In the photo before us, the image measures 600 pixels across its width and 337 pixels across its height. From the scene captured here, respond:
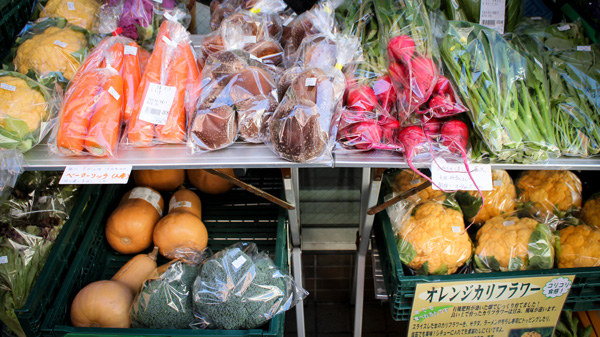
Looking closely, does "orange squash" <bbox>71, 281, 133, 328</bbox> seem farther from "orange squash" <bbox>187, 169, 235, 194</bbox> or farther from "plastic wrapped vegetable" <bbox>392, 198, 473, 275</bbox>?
"plastic wrapped vegetable" <bbox>392, 198, 473, 275</bbox>

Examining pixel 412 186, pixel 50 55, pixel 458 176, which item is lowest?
pixel 412 186

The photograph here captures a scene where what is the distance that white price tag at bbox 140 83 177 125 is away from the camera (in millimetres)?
1399

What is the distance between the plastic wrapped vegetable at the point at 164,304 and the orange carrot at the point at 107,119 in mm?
455

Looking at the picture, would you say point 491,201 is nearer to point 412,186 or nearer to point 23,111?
point 412,186

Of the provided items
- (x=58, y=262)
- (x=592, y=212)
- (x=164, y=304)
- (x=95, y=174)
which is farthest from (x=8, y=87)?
(x=592, y=212)

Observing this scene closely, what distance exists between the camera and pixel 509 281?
148cm

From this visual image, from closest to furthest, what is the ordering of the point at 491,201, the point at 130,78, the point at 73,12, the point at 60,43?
the point at 130,78, the point at 60,43, the point at 491,201, the point at 73,12

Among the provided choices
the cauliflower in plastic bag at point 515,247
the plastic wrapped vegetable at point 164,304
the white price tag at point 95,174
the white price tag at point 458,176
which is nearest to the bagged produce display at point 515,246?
the cauliflower in plastic bag at point 515,247

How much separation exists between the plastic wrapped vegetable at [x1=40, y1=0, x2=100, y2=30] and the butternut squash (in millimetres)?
1022

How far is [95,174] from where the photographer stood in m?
1.31

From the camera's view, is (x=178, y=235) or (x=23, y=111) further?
(x=178, y=235)

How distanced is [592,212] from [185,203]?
5.34 ft

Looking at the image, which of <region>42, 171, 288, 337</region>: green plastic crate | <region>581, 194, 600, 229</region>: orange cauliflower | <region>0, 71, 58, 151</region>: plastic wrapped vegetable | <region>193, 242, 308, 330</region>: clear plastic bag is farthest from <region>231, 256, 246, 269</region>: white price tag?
<region>581, 194, 600, 229</region>: orange cauliflower

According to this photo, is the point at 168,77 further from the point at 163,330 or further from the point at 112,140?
the point at 163,330
